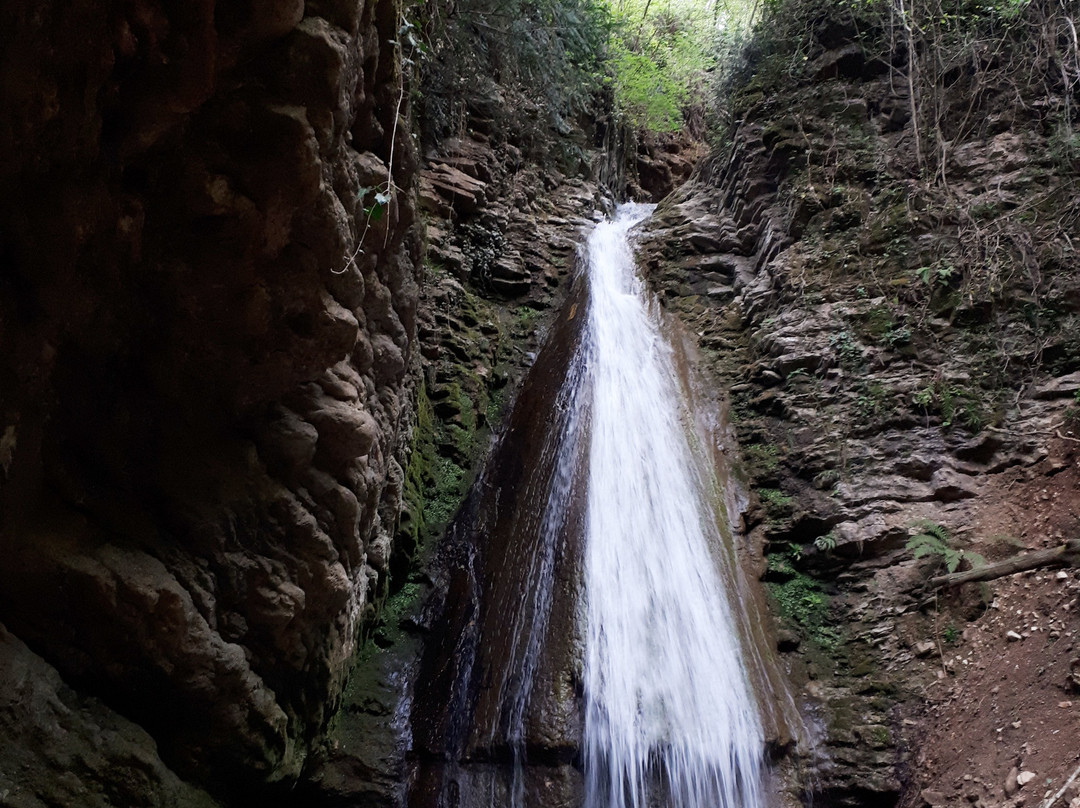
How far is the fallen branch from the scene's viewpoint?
198 inches

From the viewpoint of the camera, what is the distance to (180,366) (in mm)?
3236

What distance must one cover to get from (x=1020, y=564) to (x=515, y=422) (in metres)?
5.01

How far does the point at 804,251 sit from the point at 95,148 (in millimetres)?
8209

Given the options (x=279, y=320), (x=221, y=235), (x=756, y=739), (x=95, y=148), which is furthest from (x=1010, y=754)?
(x=95, y=148)

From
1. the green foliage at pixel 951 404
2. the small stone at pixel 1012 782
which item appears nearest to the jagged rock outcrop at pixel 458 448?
the small stone at pixel 1012 782

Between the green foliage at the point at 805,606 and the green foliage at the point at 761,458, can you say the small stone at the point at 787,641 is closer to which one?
the green foliage at the point at 805,606

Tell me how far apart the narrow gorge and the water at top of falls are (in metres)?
0.03

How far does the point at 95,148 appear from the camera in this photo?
250cm

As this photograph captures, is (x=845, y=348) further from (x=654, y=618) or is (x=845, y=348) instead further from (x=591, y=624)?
(x=591, y=624)

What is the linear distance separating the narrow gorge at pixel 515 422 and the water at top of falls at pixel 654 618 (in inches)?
1.3

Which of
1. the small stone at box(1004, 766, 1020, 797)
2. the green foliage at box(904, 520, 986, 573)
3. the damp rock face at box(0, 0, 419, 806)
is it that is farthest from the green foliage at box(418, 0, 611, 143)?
the small stone at box(1004, 766, 1020, 797)

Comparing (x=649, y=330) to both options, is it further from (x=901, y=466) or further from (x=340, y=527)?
(x=340, y=527)

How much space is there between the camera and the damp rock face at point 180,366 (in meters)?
2.46

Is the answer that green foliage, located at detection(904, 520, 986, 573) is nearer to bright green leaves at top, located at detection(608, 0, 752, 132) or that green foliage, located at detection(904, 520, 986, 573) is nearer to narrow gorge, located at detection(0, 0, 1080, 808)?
narrow gorge, located at detection(0, 0, 1080, 808)
